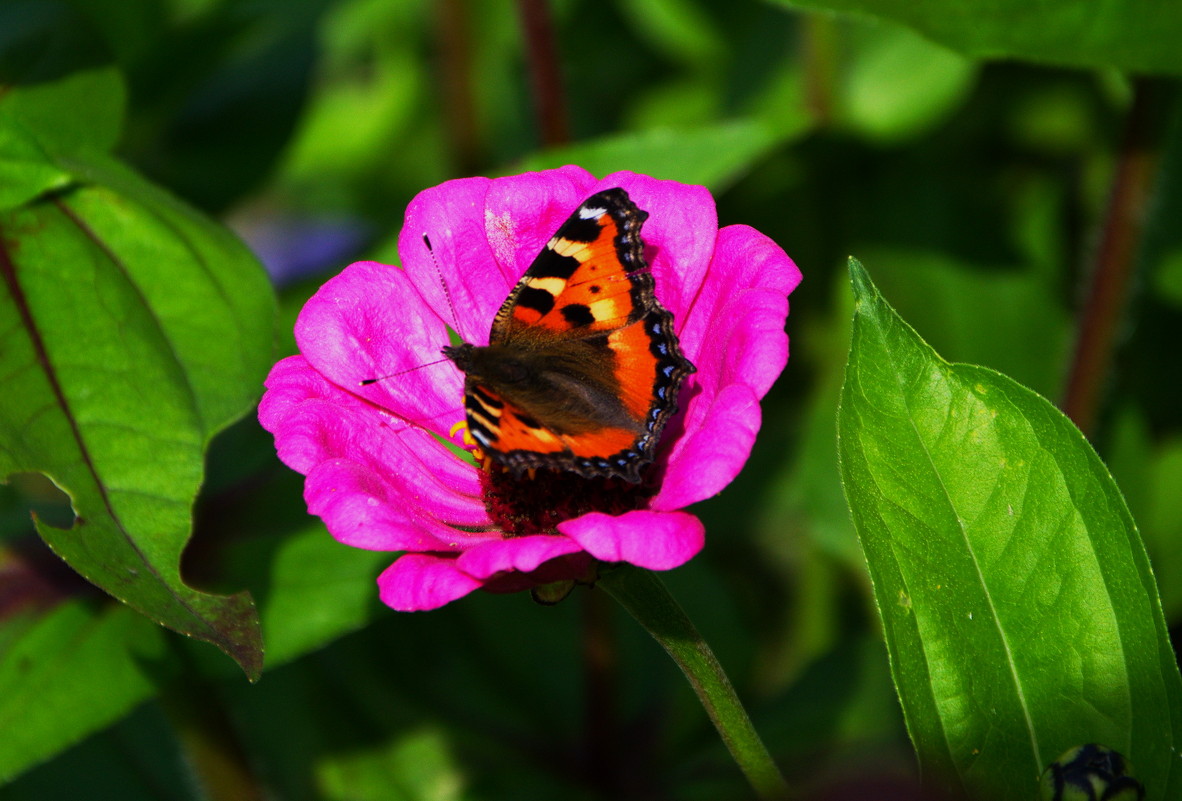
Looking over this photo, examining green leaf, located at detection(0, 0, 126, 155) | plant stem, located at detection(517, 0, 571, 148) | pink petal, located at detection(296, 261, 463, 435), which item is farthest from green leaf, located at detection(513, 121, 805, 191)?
green leaf, located at detection(0, 0, 126, 155)

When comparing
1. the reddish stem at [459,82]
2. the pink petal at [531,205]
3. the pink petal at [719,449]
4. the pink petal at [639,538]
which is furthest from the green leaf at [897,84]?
the pink petal at [639,538]

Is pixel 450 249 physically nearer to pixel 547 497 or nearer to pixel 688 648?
pixel 547 497

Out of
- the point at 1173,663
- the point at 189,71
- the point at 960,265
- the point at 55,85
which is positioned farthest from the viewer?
the point at 960,265

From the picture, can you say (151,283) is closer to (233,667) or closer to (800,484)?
(233,667)

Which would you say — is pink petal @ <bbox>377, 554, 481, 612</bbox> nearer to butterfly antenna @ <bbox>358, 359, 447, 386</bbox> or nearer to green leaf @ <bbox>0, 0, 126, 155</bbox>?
butterfly antenna @ <bbox>358, 359, 447, 386</bbox>

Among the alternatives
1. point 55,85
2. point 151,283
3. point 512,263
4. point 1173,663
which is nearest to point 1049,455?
point 1173,663

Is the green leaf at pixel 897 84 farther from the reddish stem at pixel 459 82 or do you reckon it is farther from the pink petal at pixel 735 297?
the pink petal at pixel 735 297
